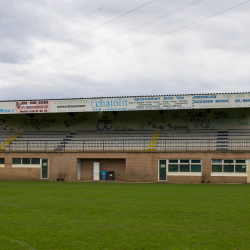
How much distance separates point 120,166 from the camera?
29.7 metres

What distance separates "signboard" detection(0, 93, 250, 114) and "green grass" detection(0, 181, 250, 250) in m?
14.3

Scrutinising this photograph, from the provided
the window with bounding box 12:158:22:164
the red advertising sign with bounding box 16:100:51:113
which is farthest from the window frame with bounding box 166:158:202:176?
the window with bounding box 12:158:22:164

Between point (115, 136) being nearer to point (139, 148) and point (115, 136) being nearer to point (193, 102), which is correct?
point (139, 148)

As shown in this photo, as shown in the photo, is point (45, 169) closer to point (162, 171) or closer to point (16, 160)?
point (16, 160)

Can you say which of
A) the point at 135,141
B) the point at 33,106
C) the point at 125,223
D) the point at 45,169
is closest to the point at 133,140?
the point at 135,141

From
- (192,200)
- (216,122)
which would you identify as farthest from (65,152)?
(192,200)

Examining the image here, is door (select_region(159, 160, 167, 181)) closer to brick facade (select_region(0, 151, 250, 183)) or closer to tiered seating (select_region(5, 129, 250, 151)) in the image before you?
brick facade (select_region(0, 151, 250, 183))

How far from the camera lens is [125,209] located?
12945mm

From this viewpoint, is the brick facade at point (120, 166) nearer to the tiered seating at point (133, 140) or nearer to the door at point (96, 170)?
the door at point (96, 170)

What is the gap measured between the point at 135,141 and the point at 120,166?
2.55 metres

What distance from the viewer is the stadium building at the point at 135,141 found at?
26922 millimetres

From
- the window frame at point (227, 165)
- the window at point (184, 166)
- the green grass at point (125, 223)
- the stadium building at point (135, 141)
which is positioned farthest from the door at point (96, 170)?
the green grass at point (125, 223)

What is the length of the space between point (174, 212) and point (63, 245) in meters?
5.33

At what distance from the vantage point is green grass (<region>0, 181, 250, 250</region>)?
27.2ft
